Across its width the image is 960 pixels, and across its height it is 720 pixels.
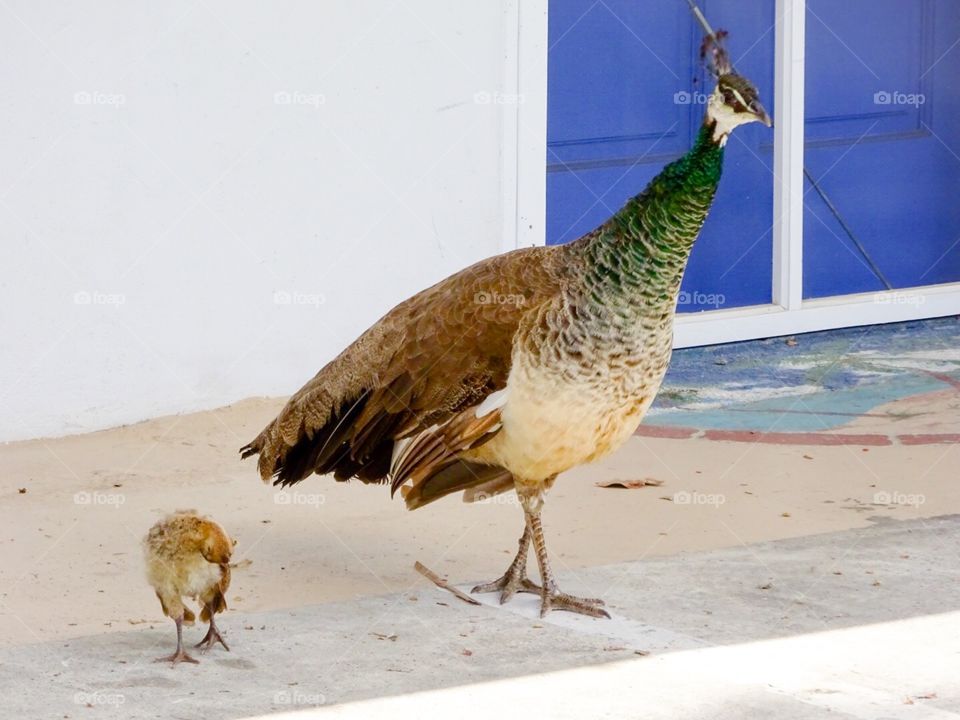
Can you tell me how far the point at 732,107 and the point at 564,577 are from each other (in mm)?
1553

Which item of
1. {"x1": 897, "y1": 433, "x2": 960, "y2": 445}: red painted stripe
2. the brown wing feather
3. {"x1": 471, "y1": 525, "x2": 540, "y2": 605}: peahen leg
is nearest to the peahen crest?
the brown wing feather

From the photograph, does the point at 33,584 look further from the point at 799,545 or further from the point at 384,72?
the point at 384,72

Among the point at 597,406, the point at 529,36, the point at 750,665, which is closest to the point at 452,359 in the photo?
the point at 597,406

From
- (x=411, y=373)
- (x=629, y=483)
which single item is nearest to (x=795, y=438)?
(x=629, y=483)

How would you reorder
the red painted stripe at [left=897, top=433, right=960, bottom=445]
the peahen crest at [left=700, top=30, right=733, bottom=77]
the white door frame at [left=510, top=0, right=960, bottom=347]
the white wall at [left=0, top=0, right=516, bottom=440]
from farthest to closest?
the white door frame at [left=510, top=0, right=960, bottom=347] → the red painted stripe at [left=897, top=433, right=960, bottom=445] → the white wall at [left=0, top=0, right=516, bottom=440] → the peahen crest at [left=700, top=30, right=733, bottom=77]

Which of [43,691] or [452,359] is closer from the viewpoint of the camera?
[43,691]

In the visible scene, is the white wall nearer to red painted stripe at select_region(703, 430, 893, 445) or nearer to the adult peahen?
red painted stripe at select_region(703, 430, 893, 445)

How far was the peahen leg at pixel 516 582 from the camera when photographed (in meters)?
5.21

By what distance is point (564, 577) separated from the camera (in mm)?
5410

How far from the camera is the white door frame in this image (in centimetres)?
777

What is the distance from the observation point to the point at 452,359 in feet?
16.2

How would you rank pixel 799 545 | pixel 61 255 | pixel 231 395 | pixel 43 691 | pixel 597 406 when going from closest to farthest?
pixel 43 691 < pixel 597 406 < pixel 799 545 < pixel 61 255 < pixel 231 395

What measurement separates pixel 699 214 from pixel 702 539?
1466 millimetres

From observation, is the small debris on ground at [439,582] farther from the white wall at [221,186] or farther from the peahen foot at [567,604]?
the white wall at [221,186]
